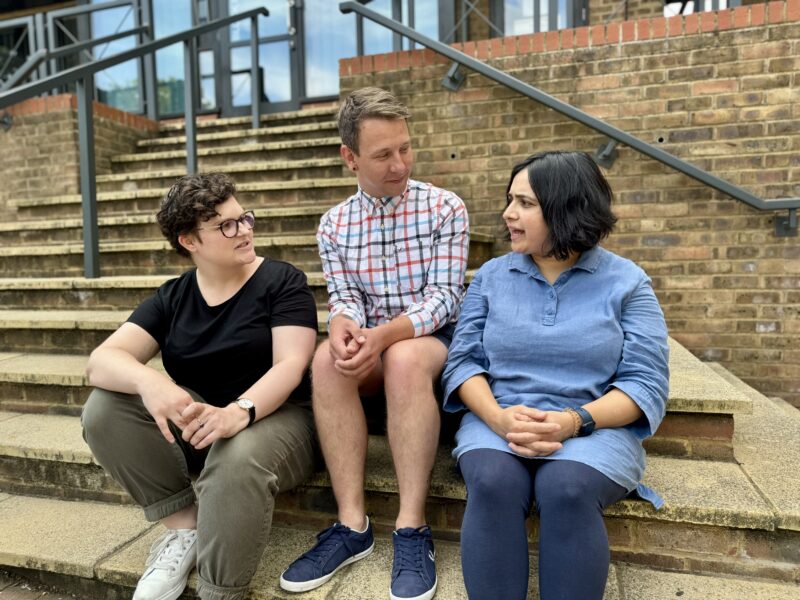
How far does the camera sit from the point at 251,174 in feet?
12.7

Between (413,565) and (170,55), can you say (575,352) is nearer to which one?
(413,565)

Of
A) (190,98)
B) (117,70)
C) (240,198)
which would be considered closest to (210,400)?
(240,198)

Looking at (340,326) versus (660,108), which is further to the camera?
(660,108)

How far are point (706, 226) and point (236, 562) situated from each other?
2705 mm

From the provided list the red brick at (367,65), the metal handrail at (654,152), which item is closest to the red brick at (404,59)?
the red brick at (367,65)

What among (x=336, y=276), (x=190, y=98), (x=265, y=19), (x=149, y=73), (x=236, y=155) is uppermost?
(x=265, y=19)

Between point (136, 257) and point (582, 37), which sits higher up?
point (582, 37)

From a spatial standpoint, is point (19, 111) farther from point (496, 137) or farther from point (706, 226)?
point (706, 226)

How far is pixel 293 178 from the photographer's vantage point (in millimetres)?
3812

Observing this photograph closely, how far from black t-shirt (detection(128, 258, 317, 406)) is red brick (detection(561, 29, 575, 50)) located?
90.8 inches

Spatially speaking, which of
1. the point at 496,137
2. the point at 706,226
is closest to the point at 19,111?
the point at 496,137

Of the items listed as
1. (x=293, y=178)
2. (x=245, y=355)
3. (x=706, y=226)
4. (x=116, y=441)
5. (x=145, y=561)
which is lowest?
(x=145, y=561)

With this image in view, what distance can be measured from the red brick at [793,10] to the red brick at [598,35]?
33.3 inches

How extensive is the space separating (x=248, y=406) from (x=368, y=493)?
468mm
